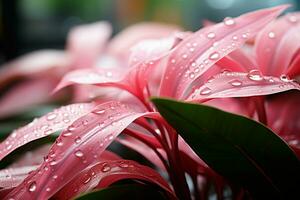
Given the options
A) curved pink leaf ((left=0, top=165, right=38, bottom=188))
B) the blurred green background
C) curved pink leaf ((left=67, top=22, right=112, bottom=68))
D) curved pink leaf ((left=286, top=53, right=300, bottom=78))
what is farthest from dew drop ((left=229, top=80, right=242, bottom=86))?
the blurred green background

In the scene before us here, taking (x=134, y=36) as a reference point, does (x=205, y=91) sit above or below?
above

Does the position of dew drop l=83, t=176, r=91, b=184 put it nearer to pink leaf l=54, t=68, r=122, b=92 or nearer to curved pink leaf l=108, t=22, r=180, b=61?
pink leaf l=54, t=68, r=122, b=92

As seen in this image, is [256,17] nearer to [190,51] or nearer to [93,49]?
[190,51]

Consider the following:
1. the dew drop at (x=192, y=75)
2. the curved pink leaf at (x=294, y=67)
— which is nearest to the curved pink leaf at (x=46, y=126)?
the dew drop at (x=192, y=75)

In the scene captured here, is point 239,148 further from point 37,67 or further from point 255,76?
point 37,67

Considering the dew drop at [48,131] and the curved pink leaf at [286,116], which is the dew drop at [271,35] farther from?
the dew drop at [48,131]

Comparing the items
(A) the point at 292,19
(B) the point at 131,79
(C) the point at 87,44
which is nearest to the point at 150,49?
(B) the point at 131,79
